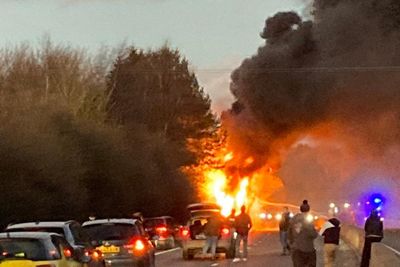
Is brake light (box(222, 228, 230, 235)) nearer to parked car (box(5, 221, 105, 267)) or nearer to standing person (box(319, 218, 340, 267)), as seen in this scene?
standing person (box(319, 218, 340, 267))

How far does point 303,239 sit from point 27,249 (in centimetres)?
617

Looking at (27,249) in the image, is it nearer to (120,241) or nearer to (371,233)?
(120,241)

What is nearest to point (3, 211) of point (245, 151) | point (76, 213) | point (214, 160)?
point (76, 213)

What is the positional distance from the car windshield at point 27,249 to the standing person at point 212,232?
56.8 ft

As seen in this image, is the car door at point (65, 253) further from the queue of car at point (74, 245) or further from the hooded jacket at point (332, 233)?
the hooded jacket at point (332, 233)

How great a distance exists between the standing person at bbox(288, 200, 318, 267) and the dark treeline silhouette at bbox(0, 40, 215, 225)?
25723 mm

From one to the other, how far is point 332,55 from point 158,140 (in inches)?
1152

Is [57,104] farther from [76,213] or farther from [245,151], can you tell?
[245,151]

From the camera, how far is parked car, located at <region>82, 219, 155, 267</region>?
25234 millimetres

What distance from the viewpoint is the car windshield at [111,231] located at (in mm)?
25547

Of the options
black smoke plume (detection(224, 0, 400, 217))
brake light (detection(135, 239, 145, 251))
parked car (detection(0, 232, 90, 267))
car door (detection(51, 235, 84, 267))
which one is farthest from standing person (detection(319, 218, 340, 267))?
black smoke plume (detection(224, 0, 400, 217))

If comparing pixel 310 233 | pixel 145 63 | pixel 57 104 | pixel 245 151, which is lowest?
pixel 310 233

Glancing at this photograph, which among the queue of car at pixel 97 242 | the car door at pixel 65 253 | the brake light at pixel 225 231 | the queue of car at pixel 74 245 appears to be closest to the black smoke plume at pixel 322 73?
the queue of car at pixel 97 242

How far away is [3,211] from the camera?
44.8 meters
